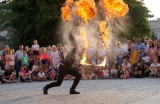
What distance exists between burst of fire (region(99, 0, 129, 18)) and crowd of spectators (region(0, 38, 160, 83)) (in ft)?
14.4

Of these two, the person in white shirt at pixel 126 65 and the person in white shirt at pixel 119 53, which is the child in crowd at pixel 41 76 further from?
the person in white shirt at pixel 126 65

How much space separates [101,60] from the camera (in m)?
19.3

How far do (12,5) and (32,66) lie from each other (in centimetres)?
2102

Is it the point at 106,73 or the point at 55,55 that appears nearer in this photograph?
the point at 55,55

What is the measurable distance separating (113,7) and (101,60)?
198 inches

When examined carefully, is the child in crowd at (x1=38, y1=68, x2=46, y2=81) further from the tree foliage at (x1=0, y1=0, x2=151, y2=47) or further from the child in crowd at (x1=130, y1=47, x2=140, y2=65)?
the tree foliage at (x1=0, y1=0, x2=151, y2=47)

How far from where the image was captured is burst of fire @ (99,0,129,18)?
14.5 metres

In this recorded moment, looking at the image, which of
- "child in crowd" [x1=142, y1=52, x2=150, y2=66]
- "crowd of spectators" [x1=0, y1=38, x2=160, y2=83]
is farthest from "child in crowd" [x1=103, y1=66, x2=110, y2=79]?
"child in crowd" [x1=142, y1=52, x2=150, y2=66]

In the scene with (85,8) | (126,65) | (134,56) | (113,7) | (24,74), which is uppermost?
(113,7)

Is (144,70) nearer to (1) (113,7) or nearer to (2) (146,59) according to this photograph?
(2) (146,59)

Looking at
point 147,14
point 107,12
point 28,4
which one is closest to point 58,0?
point 28,4

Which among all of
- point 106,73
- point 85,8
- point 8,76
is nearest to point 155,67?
point 106,73

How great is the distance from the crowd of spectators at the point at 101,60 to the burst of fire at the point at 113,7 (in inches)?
172

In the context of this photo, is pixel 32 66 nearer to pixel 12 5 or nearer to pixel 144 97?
pixel 144 97
